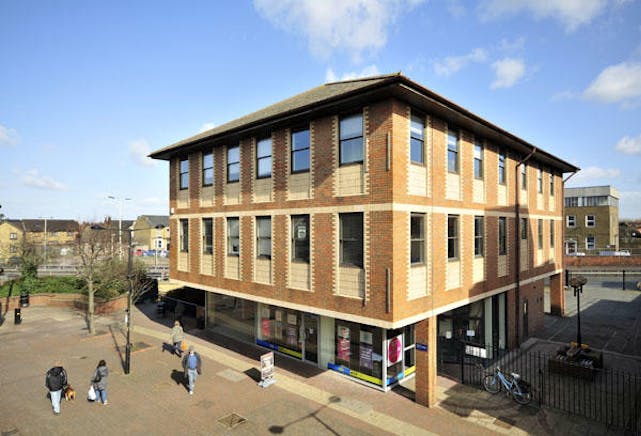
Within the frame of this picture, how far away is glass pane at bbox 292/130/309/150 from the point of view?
13715 millimetres

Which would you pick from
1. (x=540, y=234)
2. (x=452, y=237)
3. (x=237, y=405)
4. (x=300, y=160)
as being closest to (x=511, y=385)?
(x=452, y=237)

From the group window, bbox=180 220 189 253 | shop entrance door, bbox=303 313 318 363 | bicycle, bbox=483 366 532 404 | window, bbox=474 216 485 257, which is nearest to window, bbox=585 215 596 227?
window, bbox=474 216 485 257

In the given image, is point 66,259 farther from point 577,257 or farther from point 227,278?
point 577,257

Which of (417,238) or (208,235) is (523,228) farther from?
(208,235)

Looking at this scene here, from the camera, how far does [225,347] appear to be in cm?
1780

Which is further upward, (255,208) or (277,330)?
(255,208)

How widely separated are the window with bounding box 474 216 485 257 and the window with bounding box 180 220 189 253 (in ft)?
45.8

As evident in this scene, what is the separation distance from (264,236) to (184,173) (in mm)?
7289

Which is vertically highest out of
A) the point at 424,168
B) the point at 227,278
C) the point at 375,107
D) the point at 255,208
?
the point at 375,107

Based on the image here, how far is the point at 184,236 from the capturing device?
2006 centimetres

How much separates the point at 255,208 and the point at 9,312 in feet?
74.8

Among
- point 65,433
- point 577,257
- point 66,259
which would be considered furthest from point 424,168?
point 66,259

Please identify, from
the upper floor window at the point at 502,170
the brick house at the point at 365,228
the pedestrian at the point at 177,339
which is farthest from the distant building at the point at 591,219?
the pedestrian at the point at 177,339

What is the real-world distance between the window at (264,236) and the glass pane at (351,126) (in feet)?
15.8
